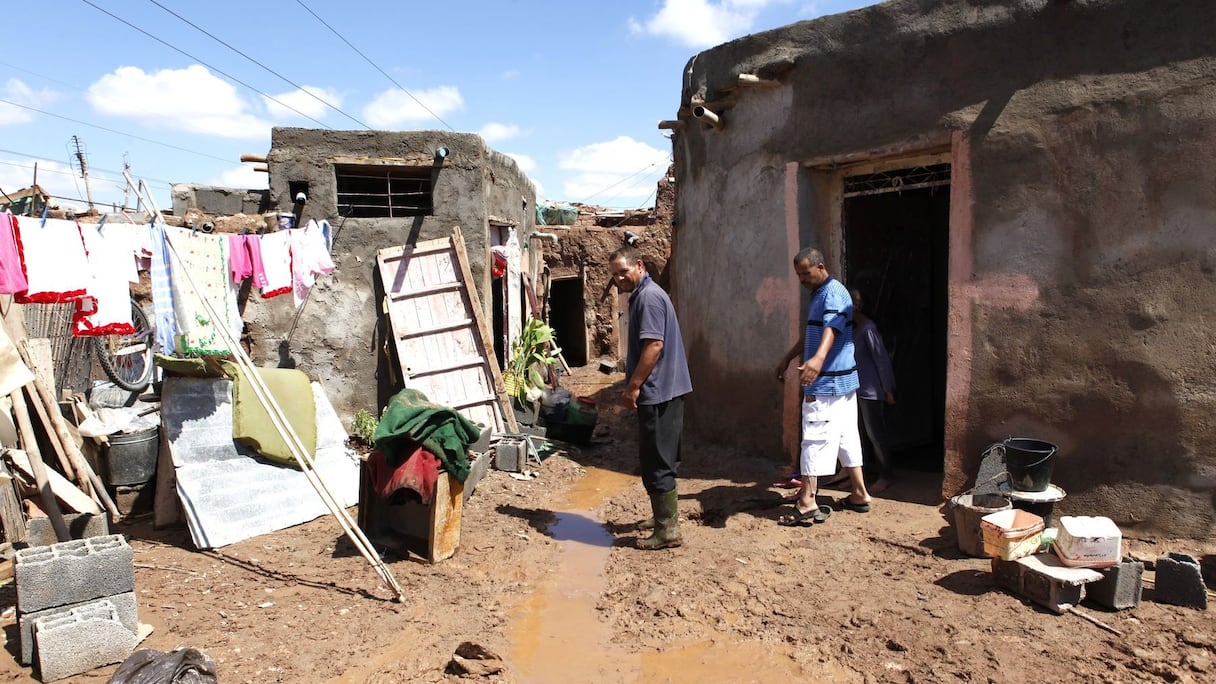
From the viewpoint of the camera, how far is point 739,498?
19.6 ft

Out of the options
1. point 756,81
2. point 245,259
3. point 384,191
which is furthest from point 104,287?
point 756,81

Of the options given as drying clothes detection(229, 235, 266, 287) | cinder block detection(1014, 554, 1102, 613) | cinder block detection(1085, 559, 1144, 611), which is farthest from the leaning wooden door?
cinder block detection(1085, 559, 1144, 611)

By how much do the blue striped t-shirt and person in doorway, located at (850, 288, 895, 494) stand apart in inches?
26.2

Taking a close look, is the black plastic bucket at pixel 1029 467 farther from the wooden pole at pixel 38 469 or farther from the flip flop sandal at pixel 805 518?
the wooden pole at pixel 38 469

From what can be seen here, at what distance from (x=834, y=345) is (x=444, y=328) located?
186 inches

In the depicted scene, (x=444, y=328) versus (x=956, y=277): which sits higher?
(x=956, y=277)

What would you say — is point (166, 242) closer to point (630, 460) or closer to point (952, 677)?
point (630, 460)

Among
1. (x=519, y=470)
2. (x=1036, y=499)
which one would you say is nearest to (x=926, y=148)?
(x=1036, y=499)

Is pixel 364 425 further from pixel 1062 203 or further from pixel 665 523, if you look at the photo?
pixel 1062 203

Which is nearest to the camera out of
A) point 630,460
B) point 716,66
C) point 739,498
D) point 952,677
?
point 952,677

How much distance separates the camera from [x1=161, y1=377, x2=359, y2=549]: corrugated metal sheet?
5.36 meters

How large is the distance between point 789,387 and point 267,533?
4.28 meters

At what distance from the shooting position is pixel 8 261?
14.4 feet

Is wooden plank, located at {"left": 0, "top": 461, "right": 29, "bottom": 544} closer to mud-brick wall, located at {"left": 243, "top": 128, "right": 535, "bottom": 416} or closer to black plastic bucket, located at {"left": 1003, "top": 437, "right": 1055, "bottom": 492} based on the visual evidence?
mud-brick wall, located at {"left": 243, "top": 128, "right": 535, "bottom": 416}
